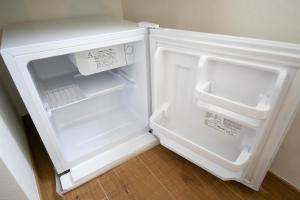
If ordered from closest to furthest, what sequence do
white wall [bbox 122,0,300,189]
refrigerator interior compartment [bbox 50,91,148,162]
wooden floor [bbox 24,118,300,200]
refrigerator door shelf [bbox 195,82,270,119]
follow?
refrigerator door shelf [bbox 195,82,270,119] < white wall [bbox 122,0,300,189] < wooden floor [bbox 24,118,300,200] < refrigerator interior compartment [bbox 50,91,148,162]

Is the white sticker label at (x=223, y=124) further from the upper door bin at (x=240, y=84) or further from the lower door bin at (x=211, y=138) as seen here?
the upper door bin at (x=240, y=84)

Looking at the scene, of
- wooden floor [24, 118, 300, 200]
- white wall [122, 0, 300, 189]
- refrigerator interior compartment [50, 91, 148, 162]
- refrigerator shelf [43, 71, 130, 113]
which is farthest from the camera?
refrigerator interior compartment [50, 91, 148, 162]

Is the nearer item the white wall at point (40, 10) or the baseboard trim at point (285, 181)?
the baseboard trim at point (285, 181)

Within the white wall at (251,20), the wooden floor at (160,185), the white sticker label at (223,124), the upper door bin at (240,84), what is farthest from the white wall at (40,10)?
the white sticker label at (223,124)

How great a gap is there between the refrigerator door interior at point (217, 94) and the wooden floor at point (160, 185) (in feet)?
0.41

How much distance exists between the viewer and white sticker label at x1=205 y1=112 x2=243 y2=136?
0.86 meters

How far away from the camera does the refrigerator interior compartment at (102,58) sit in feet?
3.35

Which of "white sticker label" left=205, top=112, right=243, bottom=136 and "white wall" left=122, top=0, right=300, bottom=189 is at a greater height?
"white wall" left=122, top=0, right=300, bottom=189

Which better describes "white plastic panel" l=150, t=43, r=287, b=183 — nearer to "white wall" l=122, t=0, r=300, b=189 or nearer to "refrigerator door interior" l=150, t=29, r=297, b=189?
"refrigerator door interior" l=150, t=29, r=297, b=189

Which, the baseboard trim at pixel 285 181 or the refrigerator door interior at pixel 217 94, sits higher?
the refrigerator door interior at pixel 217 94

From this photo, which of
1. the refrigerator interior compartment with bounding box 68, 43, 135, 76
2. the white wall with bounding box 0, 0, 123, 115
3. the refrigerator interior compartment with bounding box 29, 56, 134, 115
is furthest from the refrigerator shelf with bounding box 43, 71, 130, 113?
the white wall with bounding box 0, 0, 123, 115

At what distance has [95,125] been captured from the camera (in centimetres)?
149

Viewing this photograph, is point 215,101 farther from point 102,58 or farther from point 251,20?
point 102,58

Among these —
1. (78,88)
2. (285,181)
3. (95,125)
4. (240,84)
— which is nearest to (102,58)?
(78,88)
